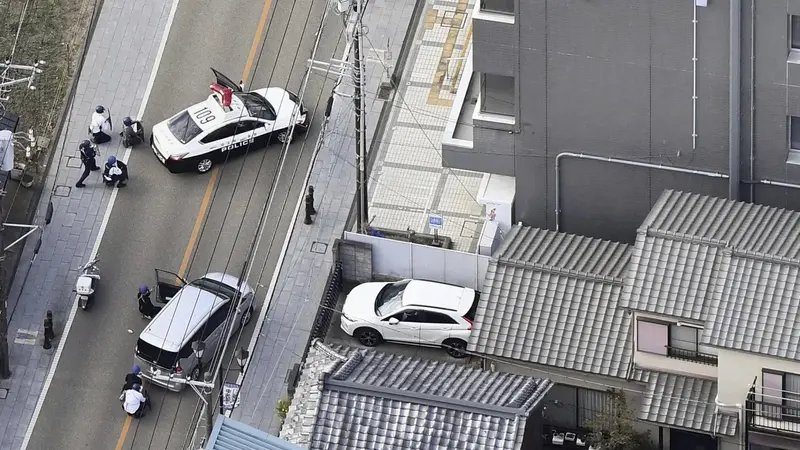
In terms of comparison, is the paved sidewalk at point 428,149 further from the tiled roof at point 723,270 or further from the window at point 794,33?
the window at point 794,33

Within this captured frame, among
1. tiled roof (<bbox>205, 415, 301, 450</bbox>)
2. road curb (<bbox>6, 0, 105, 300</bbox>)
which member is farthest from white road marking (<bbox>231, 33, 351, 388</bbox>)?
road curb (<bbox>6, 0, 105, 300</bbox>)

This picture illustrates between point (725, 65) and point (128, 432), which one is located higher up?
point (725, 65)

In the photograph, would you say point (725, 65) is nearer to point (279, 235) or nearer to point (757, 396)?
point (757, 396)

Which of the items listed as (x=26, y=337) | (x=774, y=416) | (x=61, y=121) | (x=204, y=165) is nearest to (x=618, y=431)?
(x=774, y=416)

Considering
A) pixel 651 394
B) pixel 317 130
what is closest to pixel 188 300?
pixel 317 130

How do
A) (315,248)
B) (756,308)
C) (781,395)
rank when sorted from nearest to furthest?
(756,308) < (781,395) < (315,248)

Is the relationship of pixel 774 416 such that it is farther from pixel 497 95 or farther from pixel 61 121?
pixel 61 121
